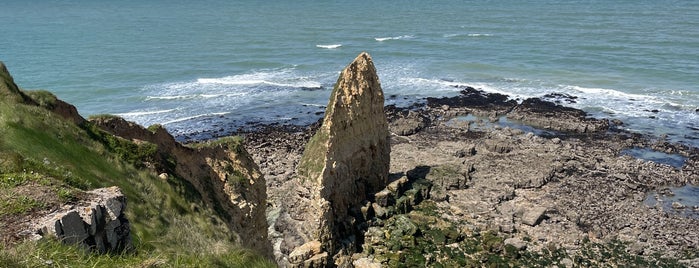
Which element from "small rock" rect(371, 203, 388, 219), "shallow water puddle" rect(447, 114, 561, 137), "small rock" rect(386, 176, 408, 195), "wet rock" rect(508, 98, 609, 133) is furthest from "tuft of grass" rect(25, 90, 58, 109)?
"wet rock" rect(508, 98, 609, 133)

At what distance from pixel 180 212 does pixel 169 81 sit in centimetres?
6817

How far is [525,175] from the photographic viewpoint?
43.2 metres

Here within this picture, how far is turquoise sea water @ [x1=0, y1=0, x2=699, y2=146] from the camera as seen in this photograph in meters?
66.7

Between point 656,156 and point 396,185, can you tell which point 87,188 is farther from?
point 656,156

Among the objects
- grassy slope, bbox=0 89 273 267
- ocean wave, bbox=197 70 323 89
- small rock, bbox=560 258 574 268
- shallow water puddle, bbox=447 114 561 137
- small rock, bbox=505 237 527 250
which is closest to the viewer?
grassy slope, bbox=0 89 273 267

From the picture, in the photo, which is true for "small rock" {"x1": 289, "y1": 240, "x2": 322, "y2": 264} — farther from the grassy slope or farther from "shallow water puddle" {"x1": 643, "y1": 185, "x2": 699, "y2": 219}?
"shallow water puddle" {"x1": 643, "y1": 185, "x2": 699, "y2": 219}

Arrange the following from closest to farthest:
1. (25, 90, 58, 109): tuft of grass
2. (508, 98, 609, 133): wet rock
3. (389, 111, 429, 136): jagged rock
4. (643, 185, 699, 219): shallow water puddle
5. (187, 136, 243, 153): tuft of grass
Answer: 1. (25, 90, 58, 109): tuft of grass
2. (187, 136, 243, 153): tuft of grass
3. (643, 185, 699, 219): shallow water puddle
4. (389, 111, 429, 136): jagged rock
5. (508, 98, 609, 133): wet rock

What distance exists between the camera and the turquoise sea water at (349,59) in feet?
219

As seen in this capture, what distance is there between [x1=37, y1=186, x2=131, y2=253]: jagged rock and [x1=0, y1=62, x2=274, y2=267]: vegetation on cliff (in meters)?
0.27

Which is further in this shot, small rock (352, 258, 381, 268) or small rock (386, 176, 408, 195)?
small rock (386, 176, 408, 195)

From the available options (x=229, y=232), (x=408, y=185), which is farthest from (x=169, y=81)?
(x=229, y=232)

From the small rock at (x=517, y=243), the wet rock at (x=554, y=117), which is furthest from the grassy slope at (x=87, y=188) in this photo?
the wet rock at (x=554, y=117)

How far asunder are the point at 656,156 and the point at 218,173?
43.0m

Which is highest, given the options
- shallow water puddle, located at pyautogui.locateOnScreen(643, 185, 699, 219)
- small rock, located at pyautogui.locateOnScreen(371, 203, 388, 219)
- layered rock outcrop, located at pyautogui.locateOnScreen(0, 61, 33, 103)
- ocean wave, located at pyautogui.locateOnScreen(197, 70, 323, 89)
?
layered rock outcrop, located at pyautogui.locateOnScreen(0, 61, 33, 103)
